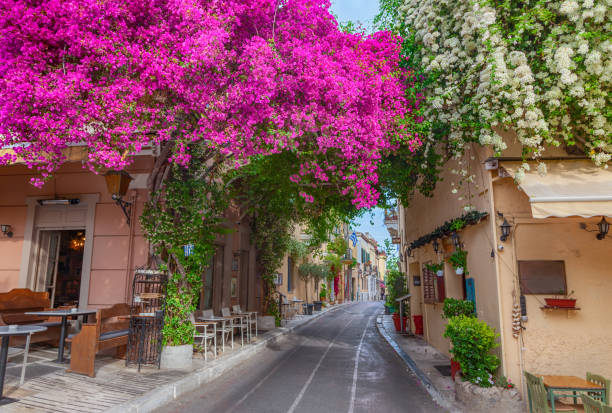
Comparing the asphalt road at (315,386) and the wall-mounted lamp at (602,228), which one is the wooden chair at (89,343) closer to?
the asphalt road at (315,386)

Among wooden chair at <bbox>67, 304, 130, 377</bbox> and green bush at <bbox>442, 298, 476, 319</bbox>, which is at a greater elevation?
green bush at <bbox>442, 298, 476, 319</bbox>

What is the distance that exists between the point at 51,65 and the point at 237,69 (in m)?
3.11

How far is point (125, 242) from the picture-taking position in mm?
9938

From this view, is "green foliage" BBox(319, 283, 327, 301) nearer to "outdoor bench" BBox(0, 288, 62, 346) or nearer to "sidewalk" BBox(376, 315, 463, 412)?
"sidewalk" BBox(376, 315, 463, 412)

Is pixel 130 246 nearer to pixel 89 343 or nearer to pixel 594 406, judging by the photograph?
pixel 89 343

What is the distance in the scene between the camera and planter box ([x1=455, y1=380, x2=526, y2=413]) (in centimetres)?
587

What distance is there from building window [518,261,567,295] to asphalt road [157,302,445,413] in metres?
2.64

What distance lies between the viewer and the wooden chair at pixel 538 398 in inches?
185

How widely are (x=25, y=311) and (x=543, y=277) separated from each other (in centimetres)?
1081

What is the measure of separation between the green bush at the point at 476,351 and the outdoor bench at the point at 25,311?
8.19 meters

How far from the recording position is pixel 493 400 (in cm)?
592

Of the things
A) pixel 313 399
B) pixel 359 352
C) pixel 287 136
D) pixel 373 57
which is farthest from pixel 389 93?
pixel 359 352

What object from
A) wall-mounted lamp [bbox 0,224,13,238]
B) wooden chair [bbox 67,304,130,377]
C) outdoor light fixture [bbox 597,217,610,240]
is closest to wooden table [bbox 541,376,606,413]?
outdoor light fixture [bbox 597,217,610,240]

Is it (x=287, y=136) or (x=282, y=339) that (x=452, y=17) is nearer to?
(x=287, y=136)
